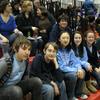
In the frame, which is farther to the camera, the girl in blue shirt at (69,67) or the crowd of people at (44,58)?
the girl in blue shirt at (69,67)

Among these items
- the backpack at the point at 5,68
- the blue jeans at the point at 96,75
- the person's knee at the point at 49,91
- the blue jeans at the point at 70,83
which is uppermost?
the backpack at the point at 5,68

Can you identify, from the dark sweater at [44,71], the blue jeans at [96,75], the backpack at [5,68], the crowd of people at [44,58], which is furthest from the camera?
the blue jeans at [96,75]

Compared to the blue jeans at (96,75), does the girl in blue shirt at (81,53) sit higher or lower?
higher

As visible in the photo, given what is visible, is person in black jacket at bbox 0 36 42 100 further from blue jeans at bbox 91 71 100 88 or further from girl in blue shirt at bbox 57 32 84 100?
blue jeans at bbox 91 71 100 88

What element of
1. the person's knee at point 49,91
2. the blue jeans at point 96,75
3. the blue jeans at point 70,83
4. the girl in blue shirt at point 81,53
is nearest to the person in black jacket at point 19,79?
the person's knee at point 49,91

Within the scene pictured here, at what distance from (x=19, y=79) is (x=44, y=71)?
1.30ft

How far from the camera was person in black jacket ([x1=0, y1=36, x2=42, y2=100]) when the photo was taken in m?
2.93

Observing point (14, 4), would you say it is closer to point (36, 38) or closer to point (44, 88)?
point (36, 38)

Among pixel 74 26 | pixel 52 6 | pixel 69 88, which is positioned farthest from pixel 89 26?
pixel 69 88

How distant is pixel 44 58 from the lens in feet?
11.2

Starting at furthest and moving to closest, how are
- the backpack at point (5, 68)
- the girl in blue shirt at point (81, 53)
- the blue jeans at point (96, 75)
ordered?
the blue jeans at point (96, 75), the girl in blue shirt at point (81, 53), the backpack at point (5, 68)

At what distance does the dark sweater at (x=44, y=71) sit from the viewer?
133 inches

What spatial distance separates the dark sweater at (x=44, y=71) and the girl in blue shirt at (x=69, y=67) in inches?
8.0

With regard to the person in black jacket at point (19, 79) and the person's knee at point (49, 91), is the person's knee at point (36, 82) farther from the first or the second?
the person's knee at point (49, 91)
